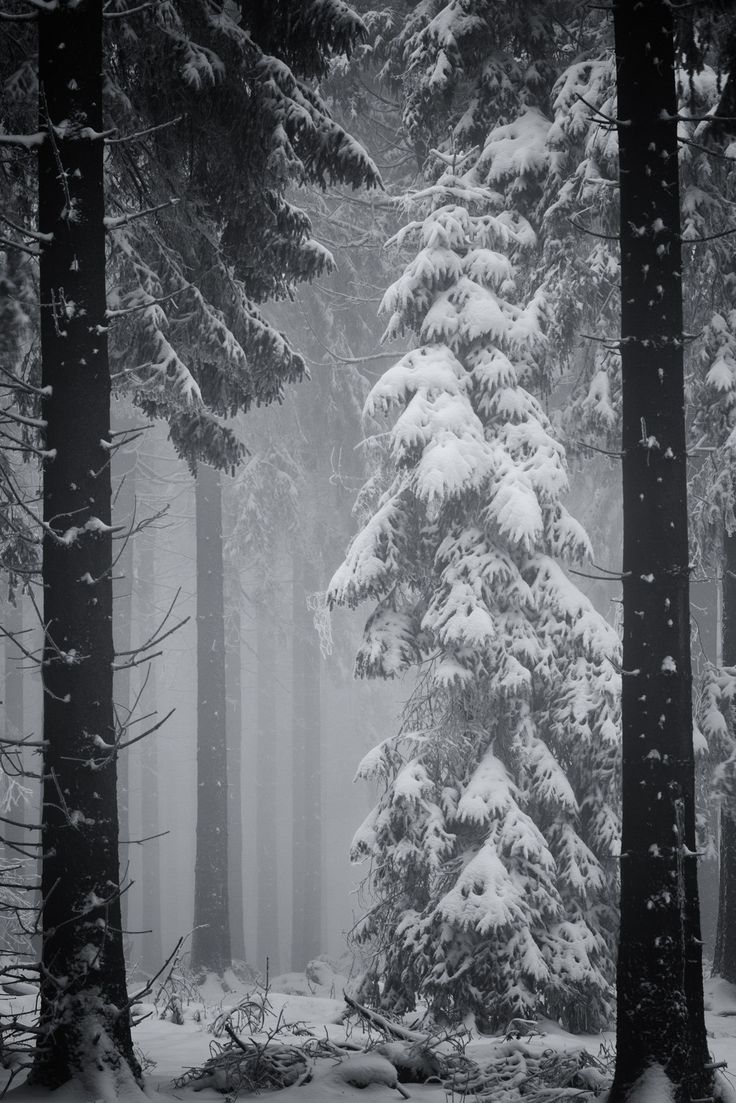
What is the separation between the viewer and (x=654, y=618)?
533 centimetres

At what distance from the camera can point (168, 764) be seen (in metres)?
44.9

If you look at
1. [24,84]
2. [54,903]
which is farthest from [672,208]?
[54,903]

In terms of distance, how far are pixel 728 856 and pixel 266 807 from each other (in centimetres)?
2089

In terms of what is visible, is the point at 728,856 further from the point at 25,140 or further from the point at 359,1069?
the point at 25,140

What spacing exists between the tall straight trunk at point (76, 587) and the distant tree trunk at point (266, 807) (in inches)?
685

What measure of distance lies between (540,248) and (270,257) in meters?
4.31

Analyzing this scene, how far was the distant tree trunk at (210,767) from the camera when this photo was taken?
14.6 metres

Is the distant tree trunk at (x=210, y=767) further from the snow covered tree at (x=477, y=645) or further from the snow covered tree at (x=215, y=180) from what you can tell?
the snow covered tree at (x=215, y=180)

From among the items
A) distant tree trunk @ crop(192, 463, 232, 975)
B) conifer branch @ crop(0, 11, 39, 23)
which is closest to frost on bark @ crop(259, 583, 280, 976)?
distant tree trunk @ crop(192, 463, 232, 975)

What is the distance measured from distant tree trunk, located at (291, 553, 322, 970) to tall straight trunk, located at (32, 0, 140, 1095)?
688 inches

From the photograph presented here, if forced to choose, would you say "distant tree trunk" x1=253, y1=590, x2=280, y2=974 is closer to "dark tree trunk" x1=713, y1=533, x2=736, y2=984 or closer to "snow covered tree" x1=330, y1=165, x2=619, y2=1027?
"dark tree trunk" x1=713, y1=533, x2=736, y2=984

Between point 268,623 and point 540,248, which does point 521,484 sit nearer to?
point 540,248

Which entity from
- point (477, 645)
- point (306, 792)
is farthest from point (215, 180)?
point (306, 792)

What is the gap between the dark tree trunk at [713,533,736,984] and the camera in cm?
1225
